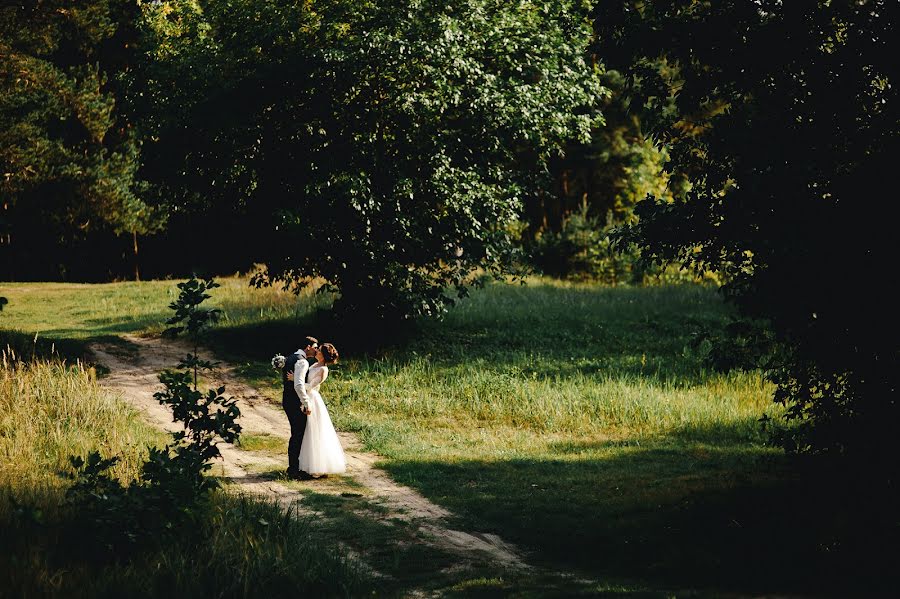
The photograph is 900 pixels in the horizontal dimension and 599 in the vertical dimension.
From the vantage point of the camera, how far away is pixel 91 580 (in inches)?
287

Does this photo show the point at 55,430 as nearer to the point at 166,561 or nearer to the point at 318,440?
the point at 318,440

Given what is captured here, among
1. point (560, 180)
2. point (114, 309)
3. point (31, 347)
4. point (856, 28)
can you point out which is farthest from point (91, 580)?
point (560, 180)

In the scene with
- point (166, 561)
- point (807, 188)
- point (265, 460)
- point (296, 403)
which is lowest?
point (265, 460)

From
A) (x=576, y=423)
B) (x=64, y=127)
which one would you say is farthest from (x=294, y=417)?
(x=64, y=127)

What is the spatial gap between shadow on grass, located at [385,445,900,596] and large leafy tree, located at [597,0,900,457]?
803 mm

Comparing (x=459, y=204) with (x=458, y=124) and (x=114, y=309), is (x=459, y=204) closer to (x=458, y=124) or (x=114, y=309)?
(x=458, y=124)

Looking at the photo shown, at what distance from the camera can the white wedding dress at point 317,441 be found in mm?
12125

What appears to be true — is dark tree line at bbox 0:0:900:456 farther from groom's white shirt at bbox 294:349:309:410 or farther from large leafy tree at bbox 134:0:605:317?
groom's white shirt at bbox 294:349:309:410

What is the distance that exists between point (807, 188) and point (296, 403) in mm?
7087

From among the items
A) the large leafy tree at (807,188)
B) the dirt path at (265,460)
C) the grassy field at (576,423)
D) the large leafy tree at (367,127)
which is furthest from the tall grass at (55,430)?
the large leafy tree at (807,188)

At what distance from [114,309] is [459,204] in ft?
44.7

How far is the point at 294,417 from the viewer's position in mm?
12273

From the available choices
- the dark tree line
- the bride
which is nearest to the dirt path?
the bride

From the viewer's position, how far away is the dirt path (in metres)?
9.52
